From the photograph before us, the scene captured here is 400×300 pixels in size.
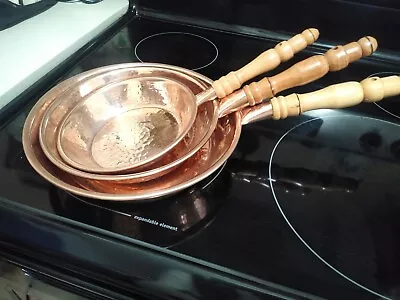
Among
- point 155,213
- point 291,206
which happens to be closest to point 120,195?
point 155,213

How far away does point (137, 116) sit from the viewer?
63cm

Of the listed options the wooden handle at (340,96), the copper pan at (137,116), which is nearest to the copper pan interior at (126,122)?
the copper pan at (137,116)

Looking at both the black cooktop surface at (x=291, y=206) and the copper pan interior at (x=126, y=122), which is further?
the copper pan interior at (x=126, y=122)

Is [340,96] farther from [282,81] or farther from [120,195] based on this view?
[120,195]

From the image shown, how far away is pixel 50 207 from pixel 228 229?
179mm

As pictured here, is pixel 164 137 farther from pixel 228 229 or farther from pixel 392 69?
pixel 392 69

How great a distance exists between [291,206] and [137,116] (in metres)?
0.24

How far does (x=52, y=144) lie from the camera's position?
56cm

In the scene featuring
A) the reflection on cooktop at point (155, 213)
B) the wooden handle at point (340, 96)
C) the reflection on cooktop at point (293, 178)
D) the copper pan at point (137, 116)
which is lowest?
the reflection on cooktop at point (293, 178)

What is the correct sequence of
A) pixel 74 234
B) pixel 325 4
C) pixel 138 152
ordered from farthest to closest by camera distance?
pixel 325 4
pixel 138 152
pixel 74 234

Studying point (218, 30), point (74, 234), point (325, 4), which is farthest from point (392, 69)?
point (74, 234)

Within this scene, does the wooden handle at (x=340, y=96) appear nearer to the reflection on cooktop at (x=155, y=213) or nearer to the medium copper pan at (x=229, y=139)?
the medium copper pan at (x=229, y=139)

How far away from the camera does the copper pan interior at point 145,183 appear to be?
47cm

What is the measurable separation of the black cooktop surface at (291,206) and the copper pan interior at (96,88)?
3 cm
